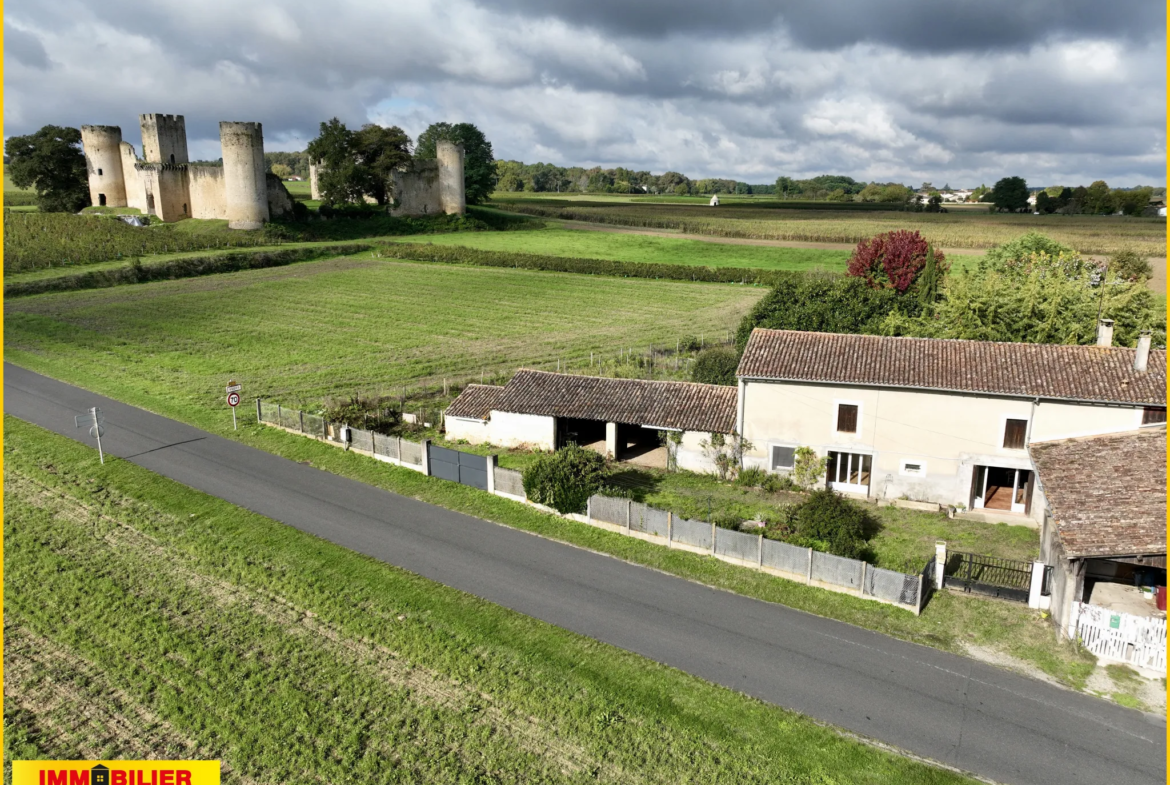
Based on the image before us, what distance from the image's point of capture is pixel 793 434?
26844 millimetres

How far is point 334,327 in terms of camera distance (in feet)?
169

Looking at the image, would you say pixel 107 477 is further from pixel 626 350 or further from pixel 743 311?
pixel 743 311

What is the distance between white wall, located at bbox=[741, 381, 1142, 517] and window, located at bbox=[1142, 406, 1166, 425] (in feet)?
2.02

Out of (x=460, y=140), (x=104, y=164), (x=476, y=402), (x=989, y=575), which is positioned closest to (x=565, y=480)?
(x=476, y=402)

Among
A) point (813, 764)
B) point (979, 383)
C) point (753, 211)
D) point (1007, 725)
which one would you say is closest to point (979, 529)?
point (979, 383)

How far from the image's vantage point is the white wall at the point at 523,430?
98.0 ft

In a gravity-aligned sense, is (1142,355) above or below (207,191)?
below

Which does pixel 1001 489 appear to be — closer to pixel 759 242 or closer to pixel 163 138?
pixel 759 242

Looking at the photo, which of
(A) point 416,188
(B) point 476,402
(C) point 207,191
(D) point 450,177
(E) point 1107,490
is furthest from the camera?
(D) point 450,177

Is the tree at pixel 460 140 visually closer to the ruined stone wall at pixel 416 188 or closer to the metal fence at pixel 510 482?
the ruined stone wall at pixel 416 188

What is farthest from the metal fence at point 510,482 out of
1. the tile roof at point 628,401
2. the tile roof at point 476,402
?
the tile roof at point 476,402

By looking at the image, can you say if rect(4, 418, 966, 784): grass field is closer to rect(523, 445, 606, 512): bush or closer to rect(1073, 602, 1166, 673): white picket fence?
rect(523, 445, 606, 512): bush

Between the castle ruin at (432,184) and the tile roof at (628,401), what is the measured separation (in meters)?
71.4

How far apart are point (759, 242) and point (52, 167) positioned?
8236 cm
